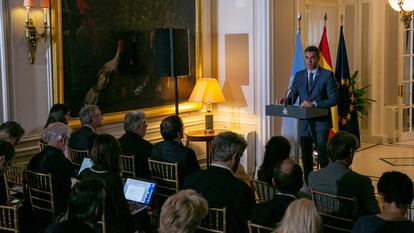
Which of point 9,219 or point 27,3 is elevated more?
point 27,3

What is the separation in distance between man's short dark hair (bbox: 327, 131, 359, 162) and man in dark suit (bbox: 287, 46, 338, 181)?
1706 millimetres

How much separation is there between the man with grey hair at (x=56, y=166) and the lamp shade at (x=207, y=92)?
10.3 feet

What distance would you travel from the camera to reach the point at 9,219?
134 inches

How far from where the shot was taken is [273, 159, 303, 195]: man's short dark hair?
10.2 feet

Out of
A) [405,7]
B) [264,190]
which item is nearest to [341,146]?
[264,190]

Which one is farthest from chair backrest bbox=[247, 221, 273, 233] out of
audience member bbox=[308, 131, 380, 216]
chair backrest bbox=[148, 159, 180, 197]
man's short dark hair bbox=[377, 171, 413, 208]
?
chair backrest bbox=[148, 159, 180, 197]

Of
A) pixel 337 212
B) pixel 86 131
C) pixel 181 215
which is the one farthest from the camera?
pixel 86 131

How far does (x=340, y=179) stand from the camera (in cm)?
378

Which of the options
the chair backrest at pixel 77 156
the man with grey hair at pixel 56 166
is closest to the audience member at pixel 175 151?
the chair backrest at pixel 77 156

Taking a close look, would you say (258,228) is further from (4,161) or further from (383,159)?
(383,159)

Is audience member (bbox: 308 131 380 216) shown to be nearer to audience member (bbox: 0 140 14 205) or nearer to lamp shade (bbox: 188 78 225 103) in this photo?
audience member (bbox: 0 140 14 205)

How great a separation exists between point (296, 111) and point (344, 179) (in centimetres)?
183

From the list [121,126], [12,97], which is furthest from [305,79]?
[12,97]

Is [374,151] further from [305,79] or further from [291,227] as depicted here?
[291,227]
